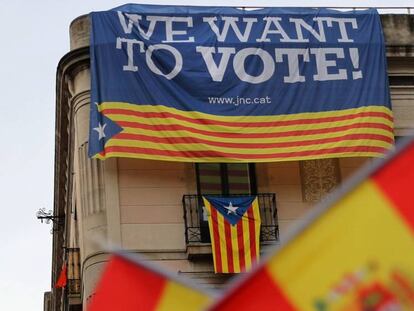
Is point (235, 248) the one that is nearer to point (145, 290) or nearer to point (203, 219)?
point (203, 219)

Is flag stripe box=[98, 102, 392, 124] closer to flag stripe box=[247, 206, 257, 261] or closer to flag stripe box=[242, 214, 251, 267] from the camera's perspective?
flag stripe box=[247, 206, 257, 261]

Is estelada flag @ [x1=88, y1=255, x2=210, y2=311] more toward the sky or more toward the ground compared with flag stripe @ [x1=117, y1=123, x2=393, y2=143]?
more toward the ground

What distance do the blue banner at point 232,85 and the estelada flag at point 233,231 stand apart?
0.90 metres

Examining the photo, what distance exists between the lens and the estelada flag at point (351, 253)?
722 centimetres

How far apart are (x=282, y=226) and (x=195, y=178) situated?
6.46 feet

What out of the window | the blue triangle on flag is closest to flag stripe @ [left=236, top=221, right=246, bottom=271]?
the blue triangle on flag

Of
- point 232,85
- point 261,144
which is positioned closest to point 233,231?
point 261,144

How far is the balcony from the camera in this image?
2636cm

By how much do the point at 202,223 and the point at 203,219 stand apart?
0.08 meters

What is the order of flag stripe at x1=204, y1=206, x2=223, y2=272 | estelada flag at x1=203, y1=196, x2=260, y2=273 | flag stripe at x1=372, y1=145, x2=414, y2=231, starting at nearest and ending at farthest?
flag stripe at x1=372, y1=145, x2=414, y2=231 < flag stripe at x1=204, y1=206, x2=223, y2=272 < estelada flag at x1=203, y1=196, x2=260, y2=273

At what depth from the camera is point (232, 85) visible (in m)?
27.4

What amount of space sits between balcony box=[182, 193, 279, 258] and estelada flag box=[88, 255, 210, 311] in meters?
17.0

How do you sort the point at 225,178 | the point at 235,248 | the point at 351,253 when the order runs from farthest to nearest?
the point at 225,178, the point at 235,248, the point at 351,253

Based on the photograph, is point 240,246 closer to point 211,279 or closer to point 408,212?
point 211,279
